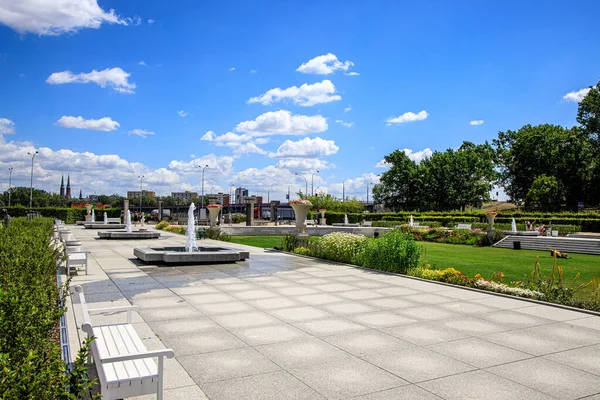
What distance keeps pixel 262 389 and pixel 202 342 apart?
1.88 m

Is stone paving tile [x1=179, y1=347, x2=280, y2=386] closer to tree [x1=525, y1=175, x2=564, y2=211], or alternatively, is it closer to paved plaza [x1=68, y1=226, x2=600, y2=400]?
paved plaza [x1=68, y1=226, x2=600, y2=400]

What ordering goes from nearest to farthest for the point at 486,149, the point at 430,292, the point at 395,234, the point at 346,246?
1. the point at 430,292
2. the point at 395,234
3. the point at 346,246
4. the point at 486,149

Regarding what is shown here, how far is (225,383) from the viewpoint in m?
4.98

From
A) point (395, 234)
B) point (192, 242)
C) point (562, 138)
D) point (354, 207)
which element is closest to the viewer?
point (395, 234)

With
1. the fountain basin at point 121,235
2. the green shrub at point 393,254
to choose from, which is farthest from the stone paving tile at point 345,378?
the fountain basin at point 121,235

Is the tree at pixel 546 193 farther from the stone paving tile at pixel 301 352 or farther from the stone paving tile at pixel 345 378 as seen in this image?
the stone paving tile at pixel 345 378

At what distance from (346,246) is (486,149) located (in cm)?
7437

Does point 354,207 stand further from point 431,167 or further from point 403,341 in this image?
point 403,341

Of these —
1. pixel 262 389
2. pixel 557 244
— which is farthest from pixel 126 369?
pixel 557 244

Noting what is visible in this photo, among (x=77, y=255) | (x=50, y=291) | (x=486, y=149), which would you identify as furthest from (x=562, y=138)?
(x=50, y=291)

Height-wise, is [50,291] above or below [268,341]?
above

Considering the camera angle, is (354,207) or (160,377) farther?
(354,207)

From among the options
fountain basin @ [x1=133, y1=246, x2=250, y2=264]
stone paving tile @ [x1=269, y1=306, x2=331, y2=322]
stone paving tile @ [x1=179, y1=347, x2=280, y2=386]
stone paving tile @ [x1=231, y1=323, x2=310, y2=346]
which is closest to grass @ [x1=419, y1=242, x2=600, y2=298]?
fountain basin @ [x1=133, y1=246, x2=250, y2=264]

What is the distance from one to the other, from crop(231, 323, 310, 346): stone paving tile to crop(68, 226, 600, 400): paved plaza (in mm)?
28
